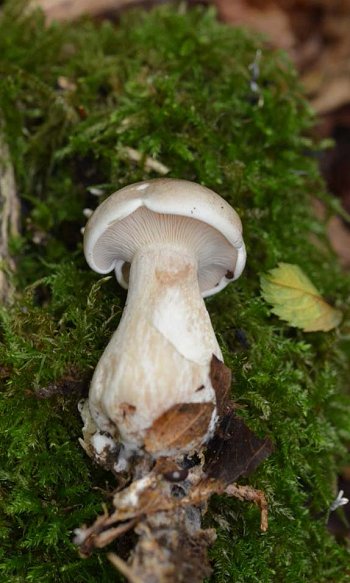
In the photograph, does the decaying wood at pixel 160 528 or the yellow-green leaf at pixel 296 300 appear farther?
the yellow-green leaf at pixel 296 300

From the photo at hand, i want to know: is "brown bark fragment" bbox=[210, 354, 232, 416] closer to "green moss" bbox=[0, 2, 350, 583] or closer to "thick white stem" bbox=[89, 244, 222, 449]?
"thick white stem" bbox=[89, 244, 222, 449]

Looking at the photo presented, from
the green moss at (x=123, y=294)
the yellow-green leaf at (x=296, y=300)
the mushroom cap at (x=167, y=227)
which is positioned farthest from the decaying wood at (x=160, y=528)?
the yellow-green leaf at (x=296, y=300)

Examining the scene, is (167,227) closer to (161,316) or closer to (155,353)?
(161,316)

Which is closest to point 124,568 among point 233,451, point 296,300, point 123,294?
point 233,451

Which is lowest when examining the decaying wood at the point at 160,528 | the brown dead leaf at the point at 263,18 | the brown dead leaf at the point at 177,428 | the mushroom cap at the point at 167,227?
the decaying wood at the point at 160,528

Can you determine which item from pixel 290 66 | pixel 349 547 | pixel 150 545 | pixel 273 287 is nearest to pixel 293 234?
pixel 273 287

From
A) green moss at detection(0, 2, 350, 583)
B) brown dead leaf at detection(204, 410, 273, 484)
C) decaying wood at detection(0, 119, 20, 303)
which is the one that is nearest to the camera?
brown dead leaf at detection(204, 410, 273, 484)

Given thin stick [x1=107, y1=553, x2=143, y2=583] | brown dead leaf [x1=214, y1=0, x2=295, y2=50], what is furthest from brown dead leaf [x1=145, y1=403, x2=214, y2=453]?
brown dead leaf [x1=214, y1=0, x2=295, y2=50]

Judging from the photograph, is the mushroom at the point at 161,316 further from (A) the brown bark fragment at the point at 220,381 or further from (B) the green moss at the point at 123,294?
(B) the green moss at the point at 123,294
